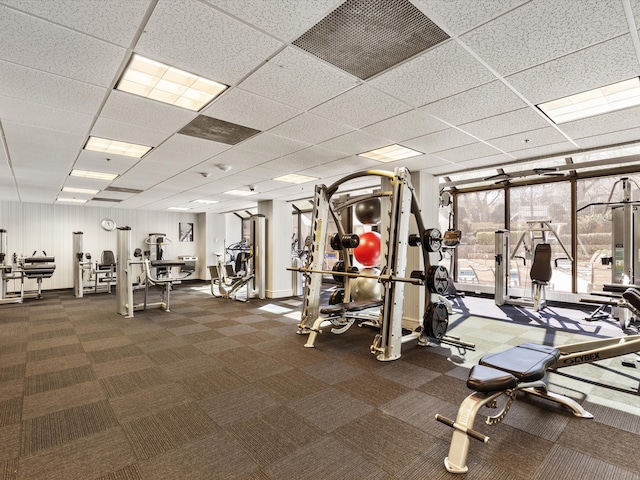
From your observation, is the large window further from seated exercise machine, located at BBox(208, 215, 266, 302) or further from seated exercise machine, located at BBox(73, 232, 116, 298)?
seated exercise machine, located at BBox(73, 232, 116, 298)

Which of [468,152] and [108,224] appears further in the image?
[108,224]

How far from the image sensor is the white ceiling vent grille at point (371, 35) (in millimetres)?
1752

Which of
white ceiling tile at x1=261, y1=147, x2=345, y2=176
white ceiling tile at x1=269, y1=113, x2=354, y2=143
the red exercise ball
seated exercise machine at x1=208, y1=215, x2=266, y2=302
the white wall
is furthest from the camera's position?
the white wall

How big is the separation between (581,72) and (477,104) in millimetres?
714

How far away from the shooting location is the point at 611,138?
3.73 meters

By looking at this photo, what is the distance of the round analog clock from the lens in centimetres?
1055

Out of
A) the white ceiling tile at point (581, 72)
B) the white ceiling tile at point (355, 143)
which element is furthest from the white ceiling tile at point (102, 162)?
the white ceiling tile at point (581, 72)

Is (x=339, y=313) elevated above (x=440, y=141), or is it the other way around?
(x=440, y=141)

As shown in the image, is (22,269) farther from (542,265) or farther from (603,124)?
(542,265)

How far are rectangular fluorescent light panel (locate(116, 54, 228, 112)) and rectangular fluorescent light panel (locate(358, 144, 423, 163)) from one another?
2264mm

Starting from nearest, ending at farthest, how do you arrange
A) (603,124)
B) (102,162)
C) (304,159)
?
1. (603,124)
2. (304,159)
3. (102,162)

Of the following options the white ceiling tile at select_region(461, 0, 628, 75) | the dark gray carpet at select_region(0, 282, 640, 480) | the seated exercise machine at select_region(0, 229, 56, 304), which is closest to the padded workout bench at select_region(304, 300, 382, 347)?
the dark gray carpet at select_region(0, 282, 640, 480)

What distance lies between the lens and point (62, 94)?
2652 mm

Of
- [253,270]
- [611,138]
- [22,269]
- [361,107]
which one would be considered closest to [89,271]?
[22,269]
